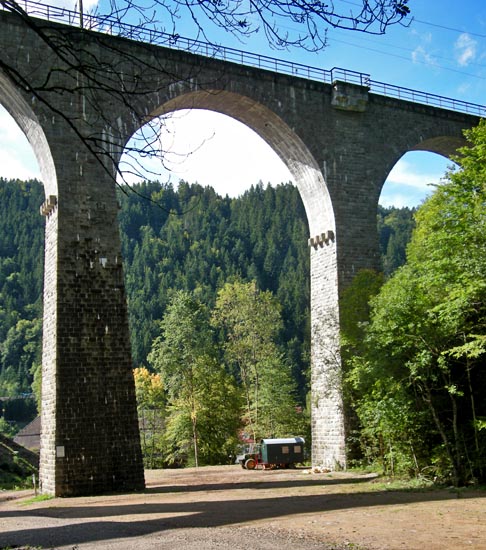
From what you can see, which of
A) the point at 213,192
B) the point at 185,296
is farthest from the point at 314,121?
the point at 213,192

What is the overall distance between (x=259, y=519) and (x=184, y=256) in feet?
Answer: 278

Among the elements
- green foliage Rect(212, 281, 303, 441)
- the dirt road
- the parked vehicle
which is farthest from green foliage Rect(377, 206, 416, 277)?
the dirt road

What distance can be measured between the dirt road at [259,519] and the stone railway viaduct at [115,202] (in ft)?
5.42

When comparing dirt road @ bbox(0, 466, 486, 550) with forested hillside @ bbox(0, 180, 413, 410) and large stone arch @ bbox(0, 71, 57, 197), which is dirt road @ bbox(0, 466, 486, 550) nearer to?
large stone arch @ bbox(0, 71, 57, 197)

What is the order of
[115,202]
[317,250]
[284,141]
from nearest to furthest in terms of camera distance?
1. [115,202]
2. [284,141]
3. [317,250]

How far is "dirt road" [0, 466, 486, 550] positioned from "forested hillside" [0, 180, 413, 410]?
57.5 meters

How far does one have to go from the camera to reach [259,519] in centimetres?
973

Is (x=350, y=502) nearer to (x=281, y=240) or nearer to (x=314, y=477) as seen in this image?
(x=314, y=477)

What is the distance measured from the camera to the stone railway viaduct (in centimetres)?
1459

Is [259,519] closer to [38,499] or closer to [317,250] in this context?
[38,499]

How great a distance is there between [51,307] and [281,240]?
8092 centimetres

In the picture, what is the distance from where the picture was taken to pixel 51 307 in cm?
1520

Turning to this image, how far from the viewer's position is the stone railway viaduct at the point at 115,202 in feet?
47.9

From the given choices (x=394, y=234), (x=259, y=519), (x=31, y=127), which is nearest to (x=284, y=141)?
(x=31, y=127)
